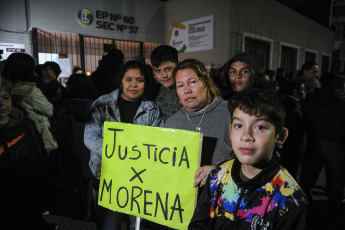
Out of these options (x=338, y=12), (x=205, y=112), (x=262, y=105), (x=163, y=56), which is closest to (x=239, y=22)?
(x=338, y=12)

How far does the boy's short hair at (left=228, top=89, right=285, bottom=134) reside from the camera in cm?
121

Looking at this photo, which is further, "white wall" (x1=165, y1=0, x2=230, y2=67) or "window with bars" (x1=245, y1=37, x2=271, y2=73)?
"window with bars" (x1=245, y1=37, x2=271, y2=73)

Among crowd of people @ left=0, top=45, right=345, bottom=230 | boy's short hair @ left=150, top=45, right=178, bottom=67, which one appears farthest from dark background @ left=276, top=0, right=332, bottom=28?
boy's short hair @ left=150, top=45, right=178, bottom=67

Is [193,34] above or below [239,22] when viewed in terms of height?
below

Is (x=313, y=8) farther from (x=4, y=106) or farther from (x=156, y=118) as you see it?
(x=4, y=106)

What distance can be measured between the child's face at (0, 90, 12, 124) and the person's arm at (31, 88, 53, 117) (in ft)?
1.93

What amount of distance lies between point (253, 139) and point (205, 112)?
50 centimetres

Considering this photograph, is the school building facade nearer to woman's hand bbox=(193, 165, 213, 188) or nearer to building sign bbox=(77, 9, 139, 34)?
building sign bbox=(77, 9, 139, 34)

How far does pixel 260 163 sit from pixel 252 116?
0.25 m

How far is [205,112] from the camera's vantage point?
1.61m

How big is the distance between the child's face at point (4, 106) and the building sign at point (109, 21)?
7.86 m

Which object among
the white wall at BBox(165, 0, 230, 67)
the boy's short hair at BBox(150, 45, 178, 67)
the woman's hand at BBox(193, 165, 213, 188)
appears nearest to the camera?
the woman's hand at BBox(193, 165, 213, 188)

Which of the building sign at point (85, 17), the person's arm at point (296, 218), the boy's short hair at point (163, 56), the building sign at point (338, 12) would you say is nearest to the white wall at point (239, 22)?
the building sign at point (338, 12)

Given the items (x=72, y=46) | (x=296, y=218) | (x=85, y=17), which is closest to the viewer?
(x=296, y=218)
